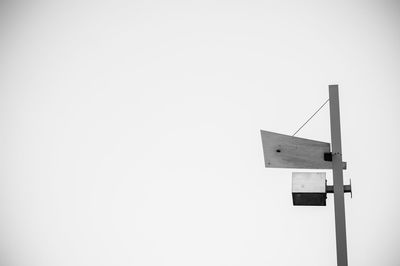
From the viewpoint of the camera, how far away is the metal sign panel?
3088mm

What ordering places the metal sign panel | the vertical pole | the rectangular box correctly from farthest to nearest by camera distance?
the rectangular box < the metal sign panel < the vertical pole

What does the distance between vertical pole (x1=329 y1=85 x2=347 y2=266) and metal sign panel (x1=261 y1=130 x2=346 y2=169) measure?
0.06 meters

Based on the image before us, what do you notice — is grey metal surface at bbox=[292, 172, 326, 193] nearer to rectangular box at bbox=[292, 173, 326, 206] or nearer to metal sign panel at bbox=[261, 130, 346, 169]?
rectangular box at bbox=[292, 173, 326, 206]

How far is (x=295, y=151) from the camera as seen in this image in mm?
3094

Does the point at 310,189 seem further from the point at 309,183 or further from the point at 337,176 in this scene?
the point at 337,176

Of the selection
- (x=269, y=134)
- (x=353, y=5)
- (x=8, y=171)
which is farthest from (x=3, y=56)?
(x=269, y=134)

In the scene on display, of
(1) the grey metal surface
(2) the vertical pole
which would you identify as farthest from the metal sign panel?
(1) the grey metal surface

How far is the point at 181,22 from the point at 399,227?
3335cm

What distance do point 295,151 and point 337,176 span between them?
0.35 m

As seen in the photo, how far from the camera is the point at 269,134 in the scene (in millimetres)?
3117

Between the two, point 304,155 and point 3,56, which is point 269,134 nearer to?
point 304,155

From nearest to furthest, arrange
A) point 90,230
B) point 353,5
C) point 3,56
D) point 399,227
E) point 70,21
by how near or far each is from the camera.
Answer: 1. point 399,227
2. point 90,230
3. point 353,5
4. point 3,56
5. point 70,21

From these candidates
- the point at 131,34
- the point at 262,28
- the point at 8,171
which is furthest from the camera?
the point at 131,34

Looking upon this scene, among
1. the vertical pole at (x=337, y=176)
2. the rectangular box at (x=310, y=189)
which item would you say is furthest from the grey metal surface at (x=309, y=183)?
the vertical pole at (x=337, y=176)
